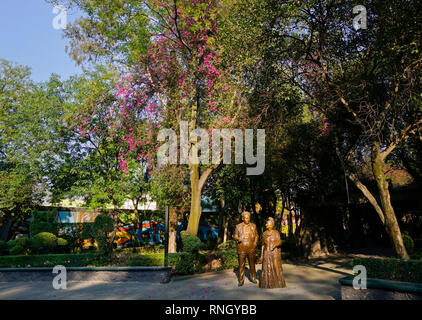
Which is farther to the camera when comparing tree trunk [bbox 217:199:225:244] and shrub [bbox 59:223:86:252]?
tree trunk [bbox 217:199:225:244]

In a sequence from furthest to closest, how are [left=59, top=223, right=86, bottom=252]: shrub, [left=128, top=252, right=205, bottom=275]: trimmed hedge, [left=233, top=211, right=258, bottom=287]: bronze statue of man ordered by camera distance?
1. [left=59, top=223, right=86, bottom=252]: shrub
2. [left=128, top=252, right=205, bottom=275]: trimmed hedge
3. [left=233, top=211, right=258, bottom=287]: bronze statue of man

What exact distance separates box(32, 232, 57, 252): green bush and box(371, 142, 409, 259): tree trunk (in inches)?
651

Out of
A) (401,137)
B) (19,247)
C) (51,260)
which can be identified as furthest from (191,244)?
(19,247)

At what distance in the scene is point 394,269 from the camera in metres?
8.60

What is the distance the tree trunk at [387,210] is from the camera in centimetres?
951

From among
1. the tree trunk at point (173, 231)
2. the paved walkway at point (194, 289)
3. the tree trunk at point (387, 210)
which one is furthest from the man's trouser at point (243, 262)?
the tree trunk at point (173, 231)

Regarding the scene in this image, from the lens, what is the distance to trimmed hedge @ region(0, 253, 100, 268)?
46.1ft

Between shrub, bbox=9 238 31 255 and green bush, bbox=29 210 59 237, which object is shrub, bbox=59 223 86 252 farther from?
shrub, bbox=9 238 31 255

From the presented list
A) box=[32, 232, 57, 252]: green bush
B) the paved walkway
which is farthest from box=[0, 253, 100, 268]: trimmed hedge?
box=[32, 232, 57, 252]: green bush

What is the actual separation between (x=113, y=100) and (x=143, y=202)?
7228 millimetres

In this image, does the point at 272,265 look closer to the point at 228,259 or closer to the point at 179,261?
the point at 179,261

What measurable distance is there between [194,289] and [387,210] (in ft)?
20.2

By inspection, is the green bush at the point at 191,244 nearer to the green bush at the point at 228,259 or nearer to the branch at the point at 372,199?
the green bush at the point at 228,259
